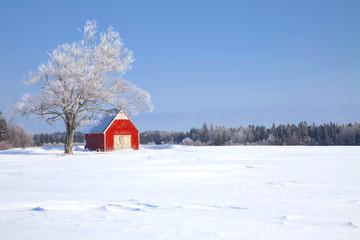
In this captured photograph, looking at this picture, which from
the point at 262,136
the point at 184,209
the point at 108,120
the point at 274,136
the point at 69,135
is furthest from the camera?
the point at 262,136

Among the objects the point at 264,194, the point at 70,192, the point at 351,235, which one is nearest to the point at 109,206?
the point at 70,192

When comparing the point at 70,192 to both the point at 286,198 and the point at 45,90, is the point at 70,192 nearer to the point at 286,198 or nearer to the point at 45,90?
the point at 286,198

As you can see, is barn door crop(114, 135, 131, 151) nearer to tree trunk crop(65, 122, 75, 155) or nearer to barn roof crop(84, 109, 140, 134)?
barn roof crop(84, 109, 140, 134)

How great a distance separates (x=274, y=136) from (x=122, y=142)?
93.3 metres

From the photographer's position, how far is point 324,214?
5285 millimetres

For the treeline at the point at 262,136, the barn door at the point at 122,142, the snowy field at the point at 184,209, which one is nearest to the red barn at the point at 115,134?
the barn door at the point at 122,142

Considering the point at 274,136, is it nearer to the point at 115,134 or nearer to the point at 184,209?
the point at 115,134

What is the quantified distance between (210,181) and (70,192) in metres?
3.92

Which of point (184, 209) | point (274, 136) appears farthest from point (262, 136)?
point (184, 209)

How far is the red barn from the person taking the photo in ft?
123

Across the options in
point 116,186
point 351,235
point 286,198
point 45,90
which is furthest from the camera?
point 45,90

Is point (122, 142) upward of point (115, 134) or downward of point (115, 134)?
downward

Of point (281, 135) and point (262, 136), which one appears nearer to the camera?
point (281, 135)

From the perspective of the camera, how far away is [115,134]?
3812 cm
